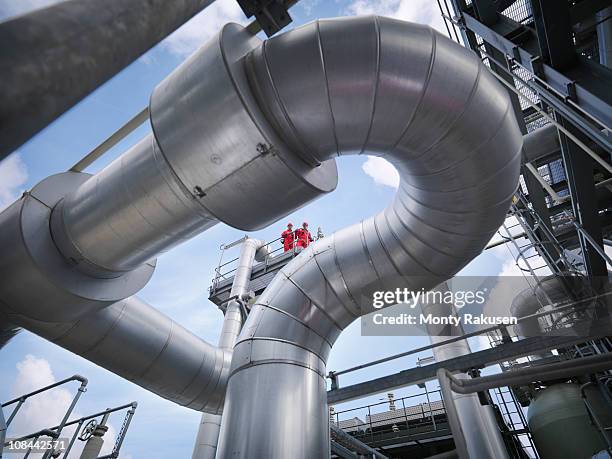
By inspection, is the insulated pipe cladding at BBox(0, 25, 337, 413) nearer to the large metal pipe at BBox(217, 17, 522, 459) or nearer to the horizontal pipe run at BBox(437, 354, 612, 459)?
the large metal pipe at BBox(217, 17, 522, 459)

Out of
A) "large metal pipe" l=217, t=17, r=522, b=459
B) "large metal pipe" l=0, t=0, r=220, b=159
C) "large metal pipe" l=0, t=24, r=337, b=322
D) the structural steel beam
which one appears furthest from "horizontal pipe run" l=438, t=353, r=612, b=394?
"large metal pipe" l=0, t=0, r=220, b=159

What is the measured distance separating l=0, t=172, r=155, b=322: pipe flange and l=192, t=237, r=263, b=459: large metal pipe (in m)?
1.99

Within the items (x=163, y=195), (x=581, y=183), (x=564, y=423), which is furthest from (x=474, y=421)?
(x=163, y=195)

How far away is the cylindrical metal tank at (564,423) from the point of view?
13.8 ft

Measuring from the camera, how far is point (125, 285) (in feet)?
8.71

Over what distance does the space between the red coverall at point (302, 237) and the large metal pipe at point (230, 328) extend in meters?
1.05

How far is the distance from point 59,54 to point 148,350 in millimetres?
3170

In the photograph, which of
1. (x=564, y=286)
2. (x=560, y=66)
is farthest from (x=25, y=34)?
(x=564, y=286)

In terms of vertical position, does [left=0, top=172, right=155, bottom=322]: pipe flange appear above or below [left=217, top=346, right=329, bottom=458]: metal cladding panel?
above

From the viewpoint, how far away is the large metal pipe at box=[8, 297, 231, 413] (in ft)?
9.41

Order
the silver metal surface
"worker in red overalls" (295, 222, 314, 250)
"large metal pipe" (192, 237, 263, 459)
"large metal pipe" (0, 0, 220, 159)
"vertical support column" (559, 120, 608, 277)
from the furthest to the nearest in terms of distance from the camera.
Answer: "worker in red overalls" (295, 222, 314, 250)
"large metal pipe" (192, 237, 263, 459)
the silver metal surface
"vertical support column" (559, 120, 608, 277)
"large metal pipe" (0, 0, 220, 159)

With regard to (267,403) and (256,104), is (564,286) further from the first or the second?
(256,104)

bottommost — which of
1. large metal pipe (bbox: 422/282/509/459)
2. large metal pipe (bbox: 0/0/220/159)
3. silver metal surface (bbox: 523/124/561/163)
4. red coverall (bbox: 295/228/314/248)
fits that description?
large metal pipe (bbox: 0/0/220/159)

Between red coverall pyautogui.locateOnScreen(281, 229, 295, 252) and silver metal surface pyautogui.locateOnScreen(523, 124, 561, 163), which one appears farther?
red coverall pyautogui.locateOnScreen(281, 229, 295, 252)
